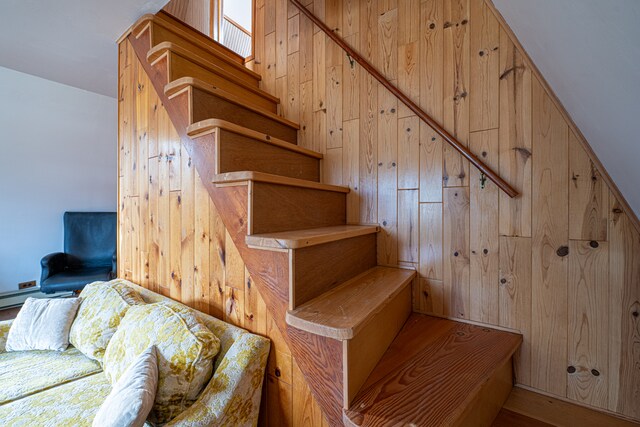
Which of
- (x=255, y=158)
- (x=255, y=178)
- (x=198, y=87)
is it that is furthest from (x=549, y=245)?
(x=198, y=87)

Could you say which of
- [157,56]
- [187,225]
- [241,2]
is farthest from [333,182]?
[241,2]

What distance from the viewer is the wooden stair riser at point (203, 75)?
151cm

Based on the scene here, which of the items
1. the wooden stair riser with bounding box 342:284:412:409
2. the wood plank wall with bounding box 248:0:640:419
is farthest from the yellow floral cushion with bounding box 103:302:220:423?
the wood plank wall with bounding box 248:0:640:419

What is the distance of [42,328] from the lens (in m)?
1.50

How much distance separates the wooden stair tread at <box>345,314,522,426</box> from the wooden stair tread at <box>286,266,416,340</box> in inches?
→ 8.6

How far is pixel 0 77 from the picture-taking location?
2.79 metres

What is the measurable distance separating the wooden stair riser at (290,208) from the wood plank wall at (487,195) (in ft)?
0.54

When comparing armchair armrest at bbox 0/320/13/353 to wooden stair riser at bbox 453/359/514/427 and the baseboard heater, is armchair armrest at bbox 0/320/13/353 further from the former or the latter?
wooden stair riser at bbox 453/359/514/427

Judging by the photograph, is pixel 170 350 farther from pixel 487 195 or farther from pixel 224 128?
pixel 487 195

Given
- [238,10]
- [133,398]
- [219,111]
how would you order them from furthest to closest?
1. [238,10]
2. [219,111]
3. [133,398]

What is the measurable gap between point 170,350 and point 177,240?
71cm

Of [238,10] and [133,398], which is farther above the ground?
[238,10]

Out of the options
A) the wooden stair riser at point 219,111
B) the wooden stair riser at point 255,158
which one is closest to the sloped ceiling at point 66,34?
the wooden stair riser at point 219,111

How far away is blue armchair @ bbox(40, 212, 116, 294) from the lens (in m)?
2.84
